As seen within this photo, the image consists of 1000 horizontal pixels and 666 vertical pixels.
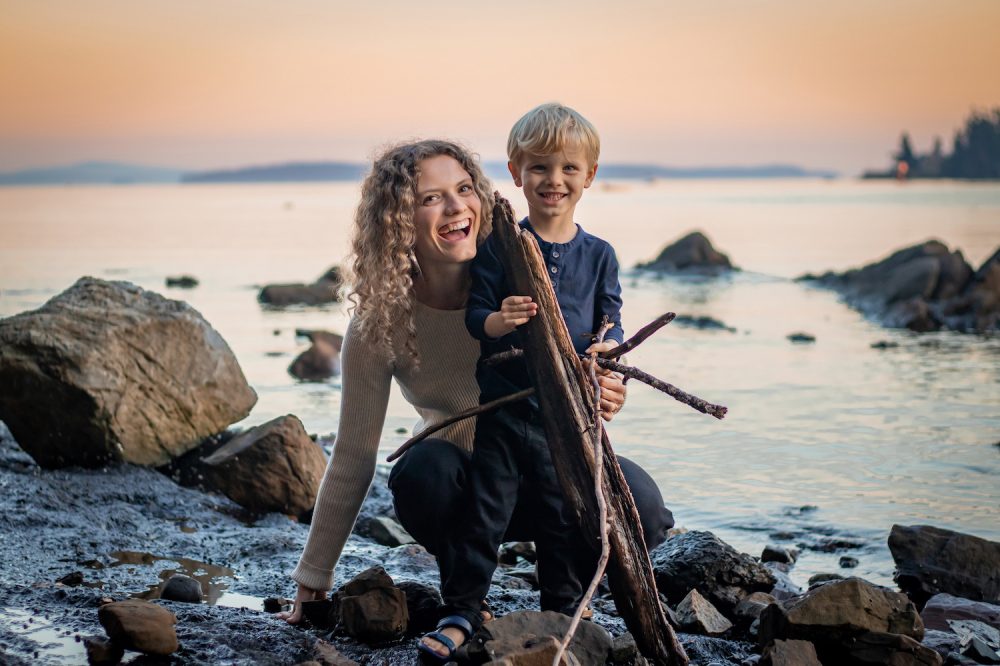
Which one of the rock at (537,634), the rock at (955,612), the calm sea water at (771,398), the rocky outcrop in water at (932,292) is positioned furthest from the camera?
the rocky outcrop in water at (932,292)

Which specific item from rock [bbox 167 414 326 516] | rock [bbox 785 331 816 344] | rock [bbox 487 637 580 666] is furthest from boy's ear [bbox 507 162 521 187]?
rock [bbox 785 331 816 344]

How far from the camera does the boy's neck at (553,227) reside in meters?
4.11

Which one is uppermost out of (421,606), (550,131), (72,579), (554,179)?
(550,131)

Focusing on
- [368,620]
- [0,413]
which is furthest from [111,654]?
[0,413]

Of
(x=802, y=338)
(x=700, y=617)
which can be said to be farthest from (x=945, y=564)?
(x=802, y=338)

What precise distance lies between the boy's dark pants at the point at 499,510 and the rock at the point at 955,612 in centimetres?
168

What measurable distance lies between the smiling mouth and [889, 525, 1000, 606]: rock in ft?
9.48

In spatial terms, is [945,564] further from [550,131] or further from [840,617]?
[550,131]

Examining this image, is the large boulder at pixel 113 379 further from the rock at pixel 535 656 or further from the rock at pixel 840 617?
the rock at pixel 840 617

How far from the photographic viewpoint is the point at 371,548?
18.6ft

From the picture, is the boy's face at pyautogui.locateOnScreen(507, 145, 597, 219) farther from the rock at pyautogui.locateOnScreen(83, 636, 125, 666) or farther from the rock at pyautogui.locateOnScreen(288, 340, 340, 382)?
the rock at pyautogui.locateOnScreen(288, 340, 340, 382)

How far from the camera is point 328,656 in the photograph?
144 inches

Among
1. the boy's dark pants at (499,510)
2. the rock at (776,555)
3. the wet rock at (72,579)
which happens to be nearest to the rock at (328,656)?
the boy's dark pants at (499,510)

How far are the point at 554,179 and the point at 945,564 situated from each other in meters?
2.90
